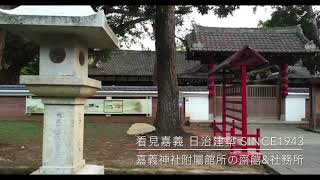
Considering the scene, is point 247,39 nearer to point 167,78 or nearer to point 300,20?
point 167,78

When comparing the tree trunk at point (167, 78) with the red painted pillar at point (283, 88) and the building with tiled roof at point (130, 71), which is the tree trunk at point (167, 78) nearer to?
the red painted pillar at point (283, 88)

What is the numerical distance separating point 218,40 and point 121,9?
827 centimetres

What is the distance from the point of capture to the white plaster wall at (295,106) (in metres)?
24.8

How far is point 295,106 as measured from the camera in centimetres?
2491

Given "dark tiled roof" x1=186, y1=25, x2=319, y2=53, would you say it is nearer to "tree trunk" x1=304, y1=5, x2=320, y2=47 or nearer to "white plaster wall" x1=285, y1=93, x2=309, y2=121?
"white plaster wall" x1=285, y1=93, x2=309, y2=121

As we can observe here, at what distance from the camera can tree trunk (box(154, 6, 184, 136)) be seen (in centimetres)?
1525

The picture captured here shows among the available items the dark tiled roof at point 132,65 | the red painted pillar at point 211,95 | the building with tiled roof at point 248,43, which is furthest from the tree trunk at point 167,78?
the dark tiled roof at point 132,65

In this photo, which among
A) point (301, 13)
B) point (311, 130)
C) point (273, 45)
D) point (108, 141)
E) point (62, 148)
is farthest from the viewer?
point (301, 13)

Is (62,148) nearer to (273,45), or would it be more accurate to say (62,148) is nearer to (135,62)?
(273,45)

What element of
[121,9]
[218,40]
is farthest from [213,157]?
[218,40]

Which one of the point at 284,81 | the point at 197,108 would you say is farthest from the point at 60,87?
the point at 284,81

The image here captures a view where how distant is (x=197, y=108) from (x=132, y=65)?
45.0 ft

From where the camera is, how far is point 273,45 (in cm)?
2406

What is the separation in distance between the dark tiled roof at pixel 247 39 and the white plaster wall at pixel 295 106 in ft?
9.29
